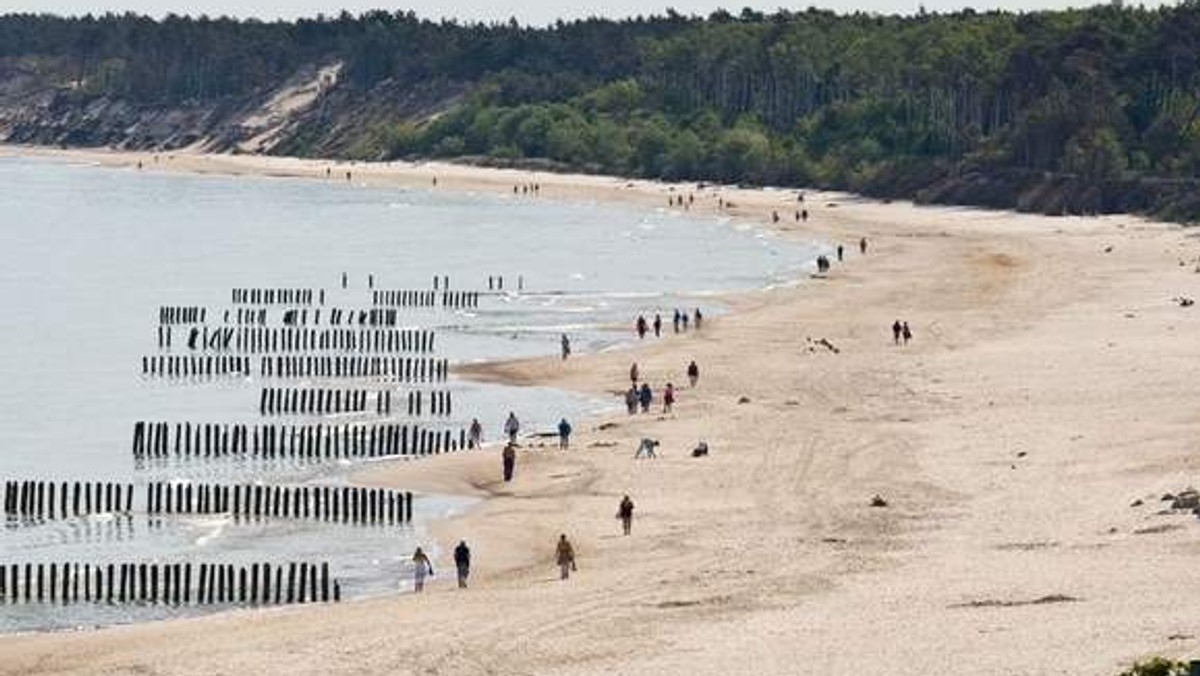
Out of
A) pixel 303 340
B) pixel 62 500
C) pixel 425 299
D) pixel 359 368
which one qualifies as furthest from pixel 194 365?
pixel 62 500

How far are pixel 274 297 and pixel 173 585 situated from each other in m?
60.7

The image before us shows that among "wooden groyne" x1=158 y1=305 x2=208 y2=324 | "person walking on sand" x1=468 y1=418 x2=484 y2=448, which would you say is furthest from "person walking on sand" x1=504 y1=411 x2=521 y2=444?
"wooden groyne" x1=158 y1=305 x2=208 y2=324

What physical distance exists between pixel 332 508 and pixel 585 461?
6815 millimetres

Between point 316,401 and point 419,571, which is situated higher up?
point 419,571

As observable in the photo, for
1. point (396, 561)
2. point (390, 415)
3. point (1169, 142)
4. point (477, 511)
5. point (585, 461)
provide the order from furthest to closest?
point (1169, 142) < point (390, 415) < point (585, 461) < point (477, 511) < point (396, 561)

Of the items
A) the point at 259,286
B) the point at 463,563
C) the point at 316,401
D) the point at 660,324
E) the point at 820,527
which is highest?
the point at 660,324

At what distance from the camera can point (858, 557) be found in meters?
45.0

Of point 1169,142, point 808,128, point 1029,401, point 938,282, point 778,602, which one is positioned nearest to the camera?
point 778,602

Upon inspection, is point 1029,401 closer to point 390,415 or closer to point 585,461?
point 585,461

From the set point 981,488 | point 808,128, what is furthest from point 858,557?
point 808,128

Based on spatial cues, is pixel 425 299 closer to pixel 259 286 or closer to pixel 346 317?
pixel 346 317

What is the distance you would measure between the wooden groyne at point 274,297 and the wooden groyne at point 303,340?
10.9 m

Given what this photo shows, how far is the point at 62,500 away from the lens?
56.9 metres

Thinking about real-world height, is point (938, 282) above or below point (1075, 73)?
below
